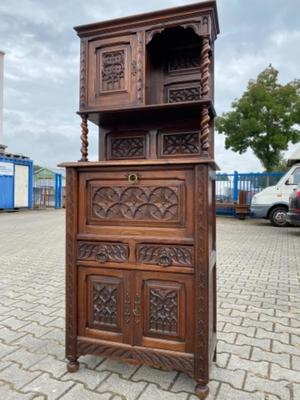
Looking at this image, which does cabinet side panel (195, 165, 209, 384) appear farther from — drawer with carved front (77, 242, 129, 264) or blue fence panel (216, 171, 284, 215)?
blue fence panel (216, 171, 284, 215)

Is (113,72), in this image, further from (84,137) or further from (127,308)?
(127,308)

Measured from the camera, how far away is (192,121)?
2.40 m

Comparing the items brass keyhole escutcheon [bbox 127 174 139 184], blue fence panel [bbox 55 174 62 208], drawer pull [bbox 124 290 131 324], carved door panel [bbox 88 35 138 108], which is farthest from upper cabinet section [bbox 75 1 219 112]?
blue fence panel [bbox 55 174 62 208]

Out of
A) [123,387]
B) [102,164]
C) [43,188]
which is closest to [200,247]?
[102,164]

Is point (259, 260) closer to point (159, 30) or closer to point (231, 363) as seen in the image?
point (231, 363)

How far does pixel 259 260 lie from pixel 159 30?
14.7 ft

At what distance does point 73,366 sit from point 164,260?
0.94 m

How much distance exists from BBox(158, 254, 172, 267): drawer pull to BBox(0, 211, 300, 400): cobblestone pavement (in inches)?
28.7

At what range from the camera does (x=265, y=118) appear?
14.3 meters

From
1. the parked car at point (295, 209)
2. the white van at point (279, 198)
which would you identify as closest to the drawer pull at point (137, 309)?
the parked car at point (295, 209)

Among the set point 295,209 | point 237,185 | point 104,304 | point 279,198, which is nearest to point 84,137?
point 104,304

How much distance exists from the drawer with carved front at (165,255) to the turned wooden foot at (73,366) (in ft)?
2.67

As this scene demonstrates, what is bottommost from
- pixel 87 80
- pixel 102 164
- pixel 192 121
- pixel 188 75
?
pixel 102 164

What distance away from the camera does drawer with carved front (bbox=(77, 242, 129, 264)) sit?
1986mm
